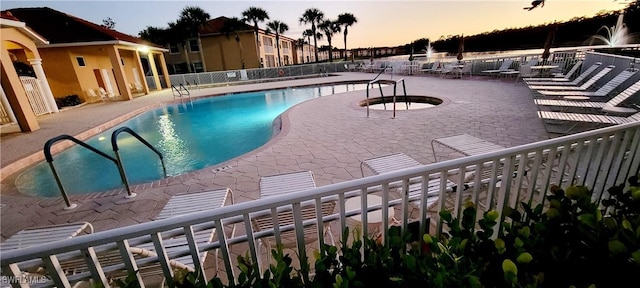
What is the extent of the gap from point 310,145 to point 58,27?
1713 cm

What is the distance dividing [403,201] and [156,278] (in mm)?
1748

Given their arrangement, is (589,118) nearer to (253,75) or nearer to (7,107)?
(7,107)

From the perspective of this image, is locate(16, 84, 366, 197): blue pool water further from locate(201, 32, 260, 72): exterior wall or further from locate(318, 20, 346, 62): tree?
locate(318, 20, 346, 62): tree

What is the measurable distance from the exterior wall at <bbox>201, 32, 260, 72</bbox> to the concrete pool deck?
2051 cm

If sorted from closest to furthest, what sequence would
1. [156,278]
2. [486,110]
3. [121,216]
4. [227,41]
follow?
1. [156,278]
2. [121,216]
3. [486,110]
4. [227,41]

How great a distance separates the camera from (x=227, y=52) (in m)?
28.2

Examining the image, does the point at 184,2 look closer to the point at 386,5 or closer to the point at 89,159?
the point at 386,5

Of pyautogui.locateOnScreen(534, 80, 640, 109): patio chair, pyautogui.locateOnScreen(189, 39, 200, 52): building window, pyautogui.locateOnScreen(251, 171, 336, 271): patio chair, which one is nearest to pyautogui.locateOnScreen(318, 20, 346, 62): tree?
pyautogui.locateOnScreen(189, 39, 200, 52): building window

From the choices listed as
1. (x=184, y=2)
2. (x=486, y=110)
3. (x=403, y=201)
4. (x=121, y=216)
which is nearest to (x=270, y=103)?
(x=486, y=110)

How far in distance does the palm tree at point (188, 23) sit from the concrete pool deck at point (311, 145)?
19.6 m

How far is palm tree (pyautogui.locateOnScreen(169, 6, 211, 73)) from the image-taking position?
2533cm

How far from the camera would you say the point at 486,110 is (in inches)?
268

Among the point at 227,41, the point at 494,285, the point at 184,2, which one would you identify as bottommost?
the point at 494,285

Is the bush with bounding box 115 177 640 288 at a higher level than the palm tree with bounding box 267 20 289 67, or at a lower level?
lower
